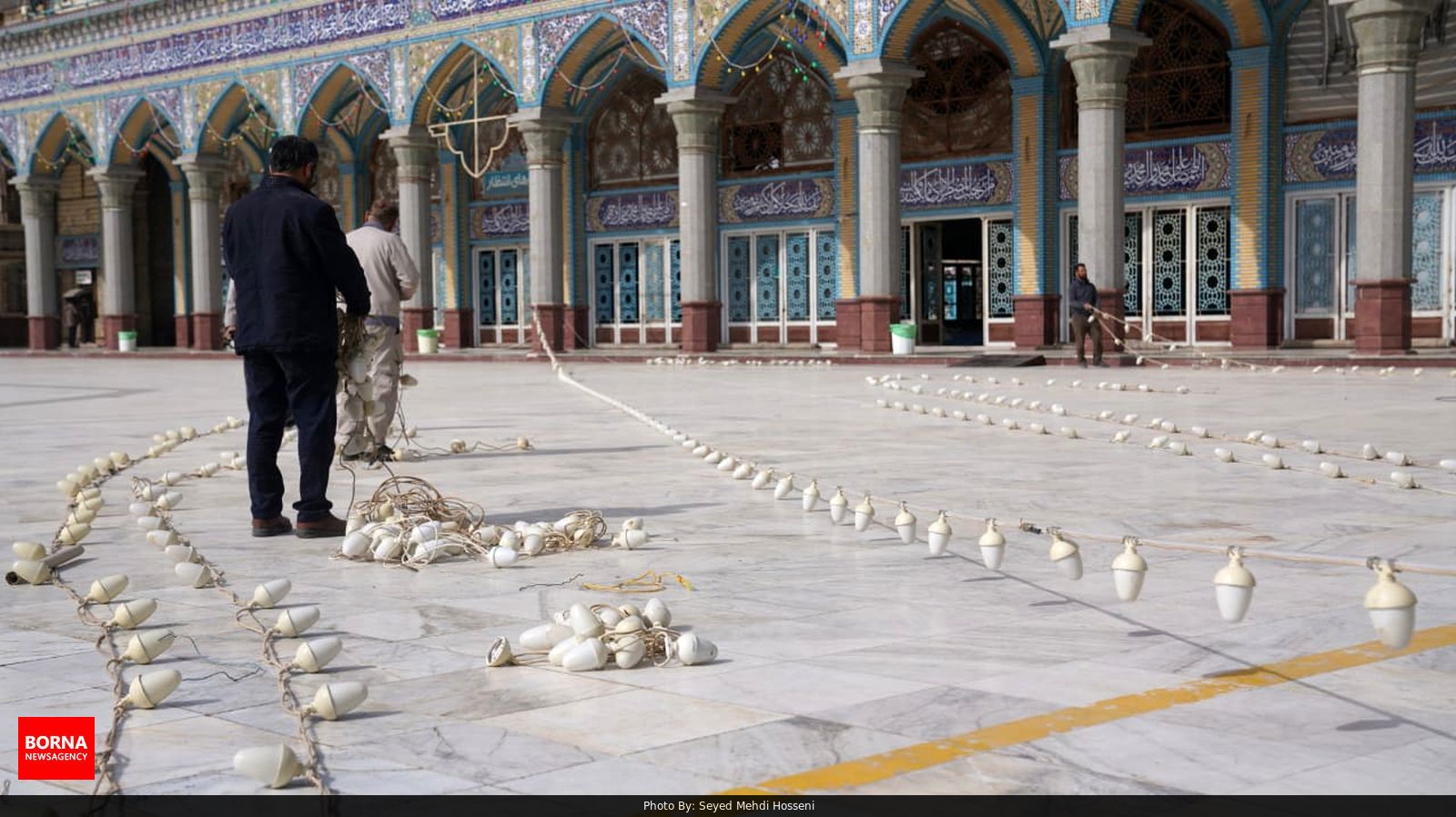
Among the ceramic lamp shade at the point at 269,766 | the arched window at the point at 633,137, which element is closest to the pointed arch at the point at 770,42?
the arched window at the point at 633,137

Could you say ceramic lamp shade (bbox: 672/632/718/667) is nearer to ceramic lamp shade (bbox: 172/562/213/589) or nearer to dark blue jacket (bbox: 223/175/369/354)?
ceramic lamp shade (bbox: 172/562/213/589)

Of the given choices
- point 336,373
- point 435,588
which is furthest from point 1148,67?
point 435,588

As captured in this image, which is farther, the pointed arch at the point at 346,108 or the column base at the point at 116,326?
the column base at the point at 116,326

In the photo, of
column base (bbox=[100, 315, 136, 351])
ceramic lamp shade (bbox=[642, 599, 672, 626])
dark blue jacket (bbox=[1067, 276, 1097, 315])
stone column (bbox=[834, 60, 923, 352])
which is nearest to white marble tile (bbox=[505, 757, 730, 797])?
ceramic lamp shade (bbox=[642, 599, 672, 626])

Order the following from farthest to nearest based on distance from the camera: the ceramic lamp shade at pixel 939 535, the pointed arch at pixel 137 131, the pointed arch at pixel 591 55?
the pointed arch at pixel 137 131
the pointed arch at pixel 591 55
the ceramic lamp shade at pixel 939 535

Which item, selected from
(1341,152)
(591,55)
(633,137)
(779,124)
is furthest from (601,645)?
(633,137)

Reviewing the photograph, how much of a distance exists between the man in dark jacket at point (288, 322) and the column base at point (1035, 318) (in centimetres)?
1800

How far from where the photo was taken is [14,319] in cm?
3931

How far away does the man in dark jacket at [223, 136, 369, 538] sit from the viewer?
589cm

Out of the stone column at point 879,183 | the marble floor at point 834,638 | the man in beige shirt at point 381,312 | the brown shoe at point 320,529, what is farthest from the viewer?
the stone column at point 879,183

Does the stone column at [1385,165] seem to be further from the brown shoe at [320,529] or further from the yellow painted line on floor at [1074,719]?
the yellow painted line on floor at [1074,719]

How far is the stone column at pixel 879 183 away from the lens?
21.8 metres

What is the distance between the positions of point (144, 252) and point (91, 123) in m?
4.71

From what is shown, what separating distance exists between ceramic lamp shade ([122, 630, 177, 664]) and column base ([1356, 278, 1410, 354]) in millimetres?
16138
